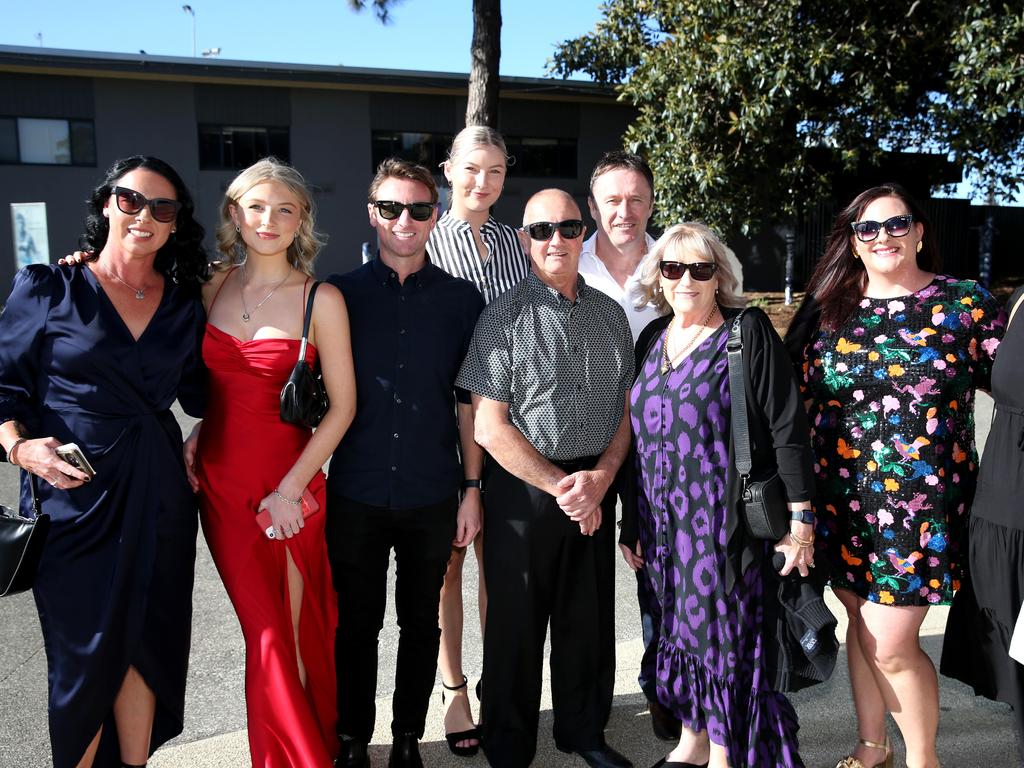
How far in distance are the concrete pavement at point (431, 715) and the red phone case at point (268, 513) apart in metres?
0.96

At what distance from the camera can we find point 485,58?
13.2m

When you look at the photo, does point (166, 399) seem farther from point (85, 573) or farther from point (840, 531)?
point (840, 531)

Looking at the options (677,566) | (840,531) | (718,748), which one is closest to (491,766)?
(718,748)

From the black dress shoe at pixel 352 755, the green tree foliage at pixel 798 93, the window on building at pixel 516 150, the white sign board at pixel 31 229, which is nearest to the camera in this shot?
the black dress shoe at pixel 352 755

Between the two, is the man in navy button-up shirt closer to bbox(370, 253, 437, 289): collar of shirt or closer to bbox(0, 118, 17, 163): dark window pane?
bbox(370, 253, 437, 289): collar of shirt

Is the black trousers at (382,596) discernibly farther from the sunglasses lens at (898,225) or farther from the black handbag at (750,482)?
the sunglasses lens at (898,225)

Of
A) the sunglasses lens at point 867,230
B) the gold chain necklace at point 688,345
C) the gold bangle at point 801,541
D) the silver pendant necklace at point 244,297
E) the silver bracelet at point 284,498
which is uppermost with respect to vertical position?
the sunglasses lens at point 867,230

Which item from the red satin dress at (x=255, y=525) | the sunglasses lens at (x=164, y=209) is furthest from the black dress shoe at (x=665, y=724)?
the sunglasses lens at (x=164, y=209)

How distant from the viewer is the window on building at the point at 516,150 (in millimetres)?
21484

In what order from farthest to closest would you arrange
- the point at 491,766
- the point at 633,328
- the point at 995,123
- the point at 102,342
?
the point at 995,123 < the point at 633,328 < the point at 491,766 < the point at 102,342

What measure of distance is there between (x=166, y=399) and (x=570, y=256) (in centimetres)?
150

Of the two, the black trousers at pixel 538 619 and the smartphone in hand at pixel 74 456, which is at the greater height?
the smartphone in hand at pixel 74 456

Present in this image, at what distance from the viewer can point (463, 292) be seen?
129 inches

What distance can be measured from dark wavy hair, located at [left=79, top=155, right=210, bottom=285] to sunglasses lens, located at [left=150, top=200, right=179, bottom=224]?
96 millimetres
